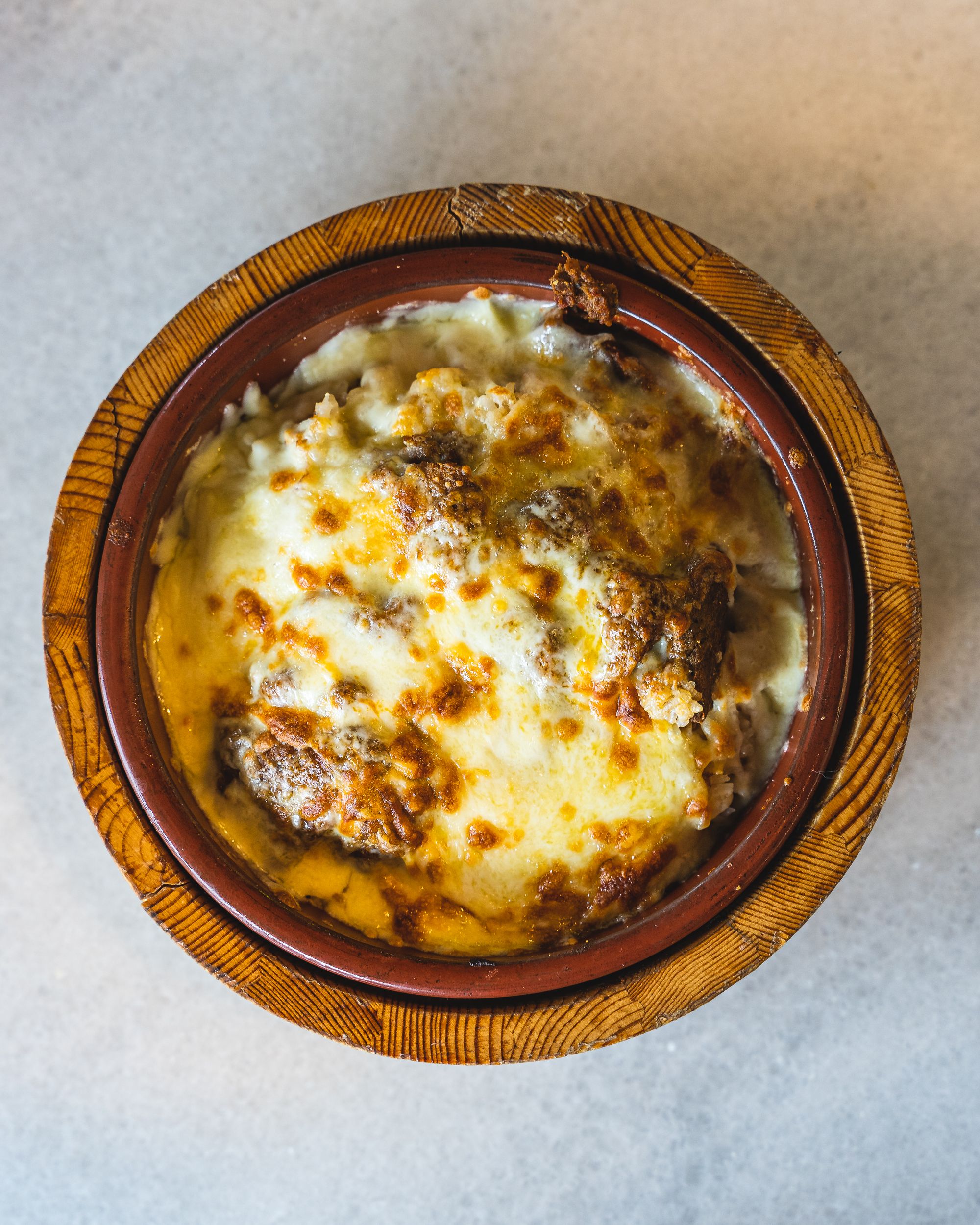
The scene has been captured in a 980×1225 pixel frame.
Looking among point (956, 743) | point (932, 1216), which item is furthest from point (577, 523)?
point (932, 1216)

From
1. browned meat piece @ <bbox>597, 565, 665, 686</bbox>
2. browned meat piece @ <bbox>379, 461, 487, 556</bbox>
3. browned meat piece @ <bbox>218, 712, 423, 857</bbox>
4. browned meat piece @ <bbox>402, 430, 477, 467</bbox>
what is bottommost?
browned meat piece @ <bbox>218, 712, 423, 857</bbox>

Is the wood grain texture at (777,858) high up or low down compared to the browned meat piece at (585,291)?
down

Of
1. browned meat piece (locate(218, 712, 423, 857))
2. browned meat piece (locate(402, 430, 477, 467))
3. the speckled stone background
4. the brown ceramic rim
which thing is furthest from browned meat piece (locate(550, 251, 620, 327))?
browned meat piece (locate(218, 712, 423, 857))

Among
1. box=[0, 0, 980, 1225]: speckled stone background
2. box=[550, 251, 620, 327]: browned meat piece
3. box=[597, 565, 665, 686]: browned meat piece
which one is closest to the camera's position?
box=[597, 565, 665, 686]: browned meat piece

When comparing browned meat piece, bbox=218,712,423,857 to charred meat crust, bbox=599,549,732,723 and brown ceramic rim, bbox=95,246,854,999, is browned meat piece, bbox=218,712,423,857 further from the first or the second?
charred meat crust, bbox=599,549,732,723

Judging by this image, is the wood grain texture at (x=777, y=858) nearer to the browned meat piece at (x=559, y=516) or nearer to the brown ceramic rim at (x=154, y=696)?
the brown ceramic rim at (x=154, y=696)

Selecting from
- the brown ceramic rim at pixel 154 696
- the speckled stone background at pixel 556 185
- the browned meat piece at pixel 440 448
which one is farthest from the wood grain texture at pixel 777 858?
the speckled stone background at pixel 556 185

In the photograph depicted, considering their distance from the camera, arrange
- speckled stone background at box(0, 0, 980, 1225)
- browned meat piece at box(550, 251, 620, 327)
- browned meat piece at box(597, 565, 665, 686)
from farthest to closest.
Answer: speckled stone background at box(0, 0, 980, 1225) → browned meat piece at box(550, 251, 620, 327) → browned meat piece at box(597, 565, 665, 686)
